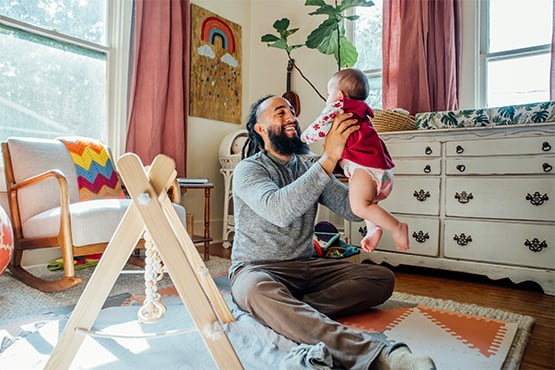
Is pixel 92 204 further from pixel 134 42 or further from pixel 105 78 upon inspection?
pixel 134 42

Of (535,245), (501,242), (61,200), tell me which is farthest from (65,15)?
(535,245)

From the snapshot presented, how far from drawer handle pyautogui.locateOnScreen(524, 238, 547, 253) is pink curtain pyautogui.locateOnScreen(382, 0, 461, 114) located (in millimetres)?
1072

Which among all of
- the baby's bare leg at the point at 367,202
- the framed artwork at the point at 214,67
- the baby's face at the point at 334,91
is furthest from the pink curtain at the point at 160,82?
the baby's bare leg at the point at 367,202

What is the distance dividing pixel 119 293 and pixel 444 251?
6.18 feet

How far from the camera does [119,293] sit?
6.39 feet

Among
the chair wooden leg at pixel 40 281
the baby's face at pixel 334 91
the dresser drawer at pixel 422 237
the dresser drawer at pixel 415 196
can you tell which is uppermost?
the baby's face at pixel 334 91

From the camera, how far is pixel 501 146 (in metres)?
2.27

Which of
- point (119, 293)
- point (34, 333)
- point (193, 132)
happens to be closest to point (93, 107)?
point (193, 132)

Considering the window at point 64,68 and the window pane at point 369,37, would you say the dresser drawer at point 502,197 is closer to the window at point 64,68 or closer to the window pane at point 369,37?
the window pane at point 369,37

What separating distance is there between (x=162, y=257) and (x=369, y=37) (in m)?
3.09

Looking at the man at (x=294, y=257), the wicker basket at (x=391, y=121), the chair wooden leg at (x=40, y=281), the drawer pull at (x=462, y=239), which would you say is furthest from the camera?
the wicker basket at (x=391, y=121)

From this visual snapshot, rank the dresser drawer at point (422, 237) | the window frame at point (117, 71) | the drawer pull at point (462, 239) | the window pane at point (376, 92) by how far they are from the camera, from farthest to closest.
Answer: the window pane at point (376, 92), the window frame at point (117, 71), the dresser drawer at point (422, 237), the drawer pull at point (462, 239)

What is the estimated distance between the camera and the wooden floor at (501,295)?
137 cm

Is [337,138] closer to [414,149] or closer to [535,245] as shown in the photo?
[414,149]
